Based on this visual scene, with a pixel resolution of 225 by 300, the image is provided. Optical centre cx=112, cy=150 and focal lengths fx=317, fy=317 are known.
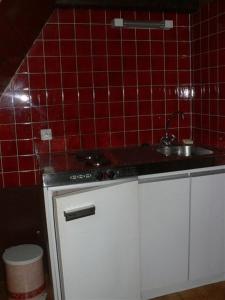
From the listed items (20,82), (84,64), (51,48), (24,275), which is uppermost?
(51,48)

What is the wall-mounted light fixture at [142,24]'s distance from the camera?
2.30m

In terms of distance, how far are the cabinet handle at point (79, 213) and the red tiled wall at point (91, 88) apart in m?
0.82

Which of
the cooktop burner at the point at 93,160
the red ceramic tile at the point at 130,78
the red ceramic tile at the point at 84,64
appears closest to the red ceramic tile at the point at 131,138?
the red ceramic tile at the point at 130,78

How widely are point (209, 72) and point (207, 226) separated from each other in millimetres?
1129

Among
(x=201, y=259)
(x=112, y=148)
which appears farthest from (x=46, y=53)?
(x=201, y=259)

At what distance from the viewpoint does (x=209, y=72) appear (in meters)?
2.38

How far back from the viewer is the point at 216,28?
2.25 meters

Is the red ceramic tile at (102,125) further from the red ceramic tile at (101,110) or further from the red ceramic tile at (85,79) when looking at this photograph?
the red ceramic tile at (85,79)

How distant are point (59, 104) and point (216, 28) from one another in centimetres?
125

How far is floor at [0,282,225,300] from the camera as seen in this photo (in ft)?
6.71

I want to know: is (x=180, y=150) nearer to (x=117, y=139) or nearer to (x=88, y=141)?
(x=117, y=139)

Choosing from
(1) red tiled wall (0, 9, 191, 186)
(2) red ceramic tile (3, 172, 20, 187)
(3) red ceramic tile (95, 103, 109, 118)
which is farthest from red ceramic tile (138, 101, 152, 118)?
(2) red ceramic tile (3, 172, 20, 187)

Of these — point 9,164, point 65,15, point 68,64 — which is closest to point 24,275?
point 9,164

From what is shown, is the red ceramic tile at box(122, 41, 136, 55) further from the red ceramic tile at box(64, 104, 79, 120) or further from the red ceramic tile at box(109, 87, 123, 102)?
the red ceramic tile at box(64, 104, 79, 120)
